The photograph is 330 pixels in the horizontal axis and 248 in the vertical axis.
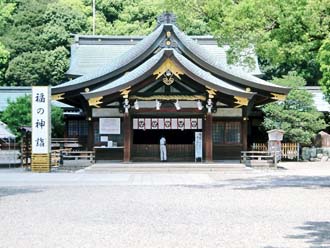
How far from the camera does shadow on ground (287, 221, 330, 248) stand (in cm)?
827

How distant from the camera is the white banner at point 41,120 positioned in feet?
80.8

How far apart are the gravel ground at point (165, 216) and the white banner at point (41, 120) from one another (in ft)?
23.1

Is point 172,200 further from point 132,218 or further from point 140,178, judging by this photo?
point 140,178

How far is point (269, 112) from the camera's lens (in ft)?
109

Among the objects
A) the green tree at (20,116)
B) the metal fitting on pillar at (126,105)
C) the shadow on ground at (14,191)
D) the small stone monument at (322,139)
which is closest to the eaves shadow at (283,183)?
the shadow on ground at (14,191)

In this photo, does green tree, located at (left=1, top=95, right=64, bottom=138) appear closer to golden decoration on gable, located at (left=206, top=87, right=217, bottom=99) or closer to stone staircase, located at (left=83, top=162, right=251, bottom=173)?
stone staircase, located at (left=83, top=162, right=251, bottom=173)

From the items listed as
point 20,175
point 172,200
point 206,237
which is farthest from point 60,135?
point 206,237

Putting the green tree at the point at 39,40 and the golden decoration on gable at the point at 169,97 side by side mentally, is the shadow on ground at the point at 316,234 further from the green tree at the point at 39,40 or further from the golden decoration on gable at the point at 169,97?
the green tree at the point at 39,40

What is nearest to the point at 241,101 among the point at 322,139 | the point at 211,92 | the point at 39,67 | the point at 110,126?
the point at 211,92

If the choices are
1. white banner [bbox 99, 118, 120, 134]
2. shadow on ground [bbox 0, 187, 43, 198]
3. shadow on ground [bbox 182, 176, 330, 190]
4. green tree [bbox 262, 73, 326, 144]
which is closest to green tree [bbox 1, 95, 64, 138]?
white banner [bbox 99, 118, 120, 134]

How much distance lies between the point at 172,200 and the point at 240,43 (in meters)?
6.52

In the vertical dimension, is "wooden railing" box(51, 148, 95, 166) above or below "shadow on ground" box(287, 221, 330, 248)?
above

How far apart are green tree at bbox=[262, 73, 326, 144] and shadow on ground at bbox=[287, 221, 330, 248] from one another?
2296 centimetres

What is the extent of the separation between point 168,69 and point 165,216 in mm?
15579
